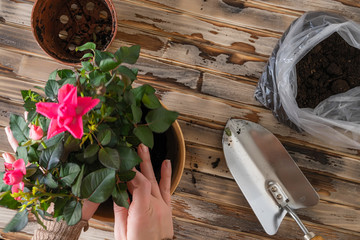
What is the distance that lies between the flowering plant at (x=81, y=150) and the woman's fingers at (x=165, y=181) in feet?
0.64

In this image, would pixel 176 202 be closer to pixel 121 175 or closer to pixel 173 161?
pixel 173 161

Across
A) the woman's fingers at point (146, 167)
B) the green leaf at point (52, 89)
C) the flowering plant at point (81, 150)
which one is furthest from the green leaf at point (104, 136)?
the woman's fingers at point (146, 167)

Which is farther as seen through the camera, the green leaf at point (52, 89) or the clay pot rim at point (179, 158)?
the clay pot rim at point (179, 158)

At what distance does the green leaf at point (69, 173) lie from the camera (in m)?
0.50

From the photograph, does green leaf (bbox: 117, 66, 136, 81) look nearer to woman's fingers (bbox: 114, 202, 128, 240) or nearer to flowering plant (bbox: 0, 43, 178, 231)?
flowering plant (bbox: 0, 43, 178, 231)

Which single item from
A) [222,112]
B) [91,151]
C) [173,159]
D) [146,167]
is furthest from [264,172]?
[91,151]

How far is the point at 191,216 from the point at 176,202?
3.0 inches

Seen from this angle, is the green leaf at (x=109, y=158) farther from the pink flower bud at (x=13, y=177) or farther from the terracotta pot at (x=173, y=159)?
the terracotta pot at (x=173, y=159)

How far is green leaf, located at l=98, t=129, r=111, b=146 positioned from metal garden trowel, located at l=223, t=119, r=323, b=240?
1.91ft

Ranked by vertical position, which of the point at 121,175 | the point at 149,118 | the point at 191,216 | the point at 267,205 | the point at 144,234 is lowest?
the point at 191,216

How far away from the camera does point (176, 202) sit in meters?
1.02

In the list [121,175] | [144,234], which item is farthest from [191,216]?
[121,175]

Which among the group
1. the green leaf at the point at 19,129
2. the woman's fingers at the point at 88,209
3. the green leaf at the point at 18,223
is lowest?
the woman's fingers at the point at 88,209

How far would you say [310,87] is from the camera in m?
0.95
